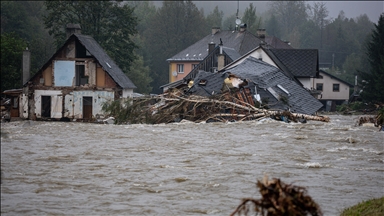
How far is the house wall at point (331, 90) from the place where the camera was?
59.9 m

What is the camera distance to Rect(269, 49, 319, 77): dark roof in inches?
1884

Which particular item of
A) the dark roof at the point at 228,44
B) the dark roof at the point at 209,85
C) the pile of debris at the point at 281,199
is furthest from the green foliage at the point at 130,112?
the dark roof at the point at 228,44

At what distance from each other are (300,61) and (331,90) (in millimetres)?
12666

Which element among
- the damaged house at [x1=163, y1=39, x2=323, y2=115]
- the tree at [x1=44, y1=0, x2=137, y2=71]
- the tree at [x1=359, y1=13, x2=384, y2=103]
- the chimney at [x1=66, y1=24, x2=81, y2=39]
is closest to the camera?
the damaged house at [x1=163, y1=39, x2=323, y2=115]

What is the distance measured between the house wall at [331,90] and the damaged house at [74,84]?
26651 mm

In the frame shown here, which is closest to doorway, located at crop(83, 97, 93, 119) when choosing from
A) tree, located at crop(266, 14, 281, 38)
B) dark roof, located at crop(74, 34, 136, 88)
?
dark roof, located at crop(74, 34, 136, 88)

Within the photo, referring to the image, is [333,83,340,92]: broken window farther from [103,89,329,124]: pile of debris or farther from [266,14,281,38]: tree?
[266,14,281,38]: tree

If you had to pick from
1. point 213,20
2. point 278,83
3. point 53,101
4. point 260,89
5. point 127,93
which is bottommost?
point 53,101

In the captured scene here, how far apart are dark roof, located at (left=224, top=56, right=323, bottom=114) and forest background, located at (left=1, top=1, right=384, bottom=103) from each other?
425 inches

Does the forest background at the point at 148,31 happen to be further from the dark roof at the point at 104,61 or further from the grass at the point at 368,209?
the grass at the point at 368,209

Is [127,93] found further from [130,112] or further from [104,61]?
[130,112]

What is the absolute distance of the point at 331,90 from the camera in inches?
2381

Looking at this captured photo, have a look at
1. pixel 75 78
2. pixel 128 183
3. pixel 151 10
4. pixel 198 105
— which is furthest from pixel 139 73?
pixel 128 183

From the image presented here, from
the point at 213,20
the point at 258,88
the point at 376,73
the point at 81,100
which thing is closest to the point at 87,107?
the point at 81,100
